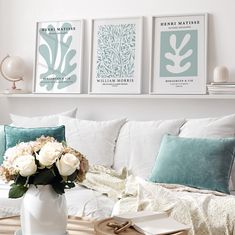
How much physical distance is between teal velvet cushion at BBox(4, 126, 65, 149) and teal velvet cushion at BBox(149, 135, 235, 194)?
78 centimetres

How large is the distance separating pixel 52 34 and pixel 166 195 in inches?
87.8

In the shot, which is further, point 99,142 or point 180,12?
point 180,12

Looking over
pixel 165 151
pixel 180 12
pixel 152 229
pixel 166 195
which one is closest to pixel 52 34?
pixel 180 12

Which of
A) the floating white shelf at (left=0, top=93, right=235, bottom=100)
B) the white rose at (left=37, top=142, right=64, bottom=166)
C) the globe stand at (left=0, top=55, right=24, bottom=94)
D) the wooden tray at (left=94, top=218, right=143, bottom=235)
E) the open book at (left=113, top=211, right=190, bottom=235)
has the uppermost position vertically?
the globe stand at (left=0, top=55, right=24, bottom=94)

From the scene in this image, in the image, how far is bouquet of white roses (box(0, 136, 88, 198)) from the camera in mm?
1497

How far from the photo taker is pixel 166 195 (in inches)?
76.8

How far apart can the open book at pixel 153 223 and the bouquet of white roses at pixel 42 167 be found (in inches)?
10.5

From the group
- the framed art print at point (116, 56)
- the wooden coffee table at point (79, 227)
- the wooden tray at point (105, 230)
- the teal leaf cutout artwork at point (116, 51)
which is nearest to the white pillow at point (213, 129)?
the framed art print at point (116, 56)

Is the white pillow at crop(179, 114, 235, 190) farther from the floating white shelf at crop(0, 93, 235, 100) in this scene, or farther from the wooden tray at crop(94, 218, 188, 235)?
the wooden tray at crop(94, 218, 188, 235)

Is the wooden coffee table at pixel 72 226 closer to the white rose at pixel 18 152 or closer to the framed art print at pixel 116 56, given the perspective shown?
the white rose at pixel 18 152

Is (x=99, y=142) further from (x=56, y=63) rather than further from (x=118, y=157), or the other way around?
(x=56, y=63)

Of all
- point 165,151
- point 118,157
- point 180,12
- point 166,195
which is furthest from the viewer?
point 180,12

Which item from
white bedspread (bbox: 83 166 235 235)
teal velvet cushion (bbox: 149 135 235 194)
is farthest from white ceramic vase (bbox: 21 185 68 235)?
teal velvet cushion (bbox: 149 135 235 194)

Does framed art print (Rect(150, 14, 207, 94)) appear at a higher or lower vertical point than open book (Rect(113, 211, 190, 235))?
higher
